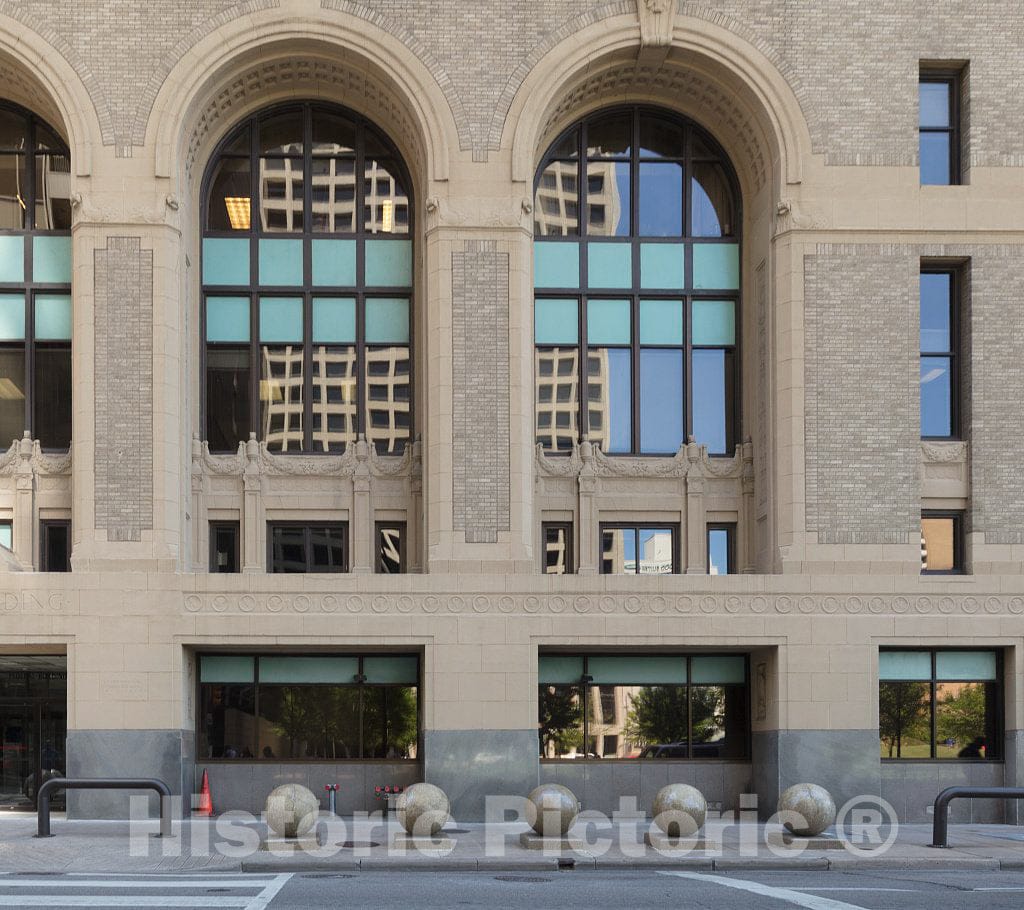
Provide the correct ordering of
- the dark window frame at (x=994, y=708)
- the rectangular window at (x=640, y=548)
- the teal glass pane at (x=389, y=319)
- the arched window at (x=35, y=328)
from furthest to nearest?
1. the teal glass pane at (x=389, y=319)
2. the rectangular window at (x=640, y=548)
3. the arched window at (x=35, y=328)
4. the dark window frame at (x=994, y=708)

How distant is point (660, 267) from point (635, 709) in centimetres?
915

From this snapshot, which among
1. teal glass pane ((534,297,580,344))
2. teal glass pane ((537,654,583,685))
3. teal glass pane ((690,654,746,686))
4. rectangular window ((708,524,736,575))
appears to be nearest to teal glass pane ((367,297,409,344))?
teal glass pane ((534,297,580,344))

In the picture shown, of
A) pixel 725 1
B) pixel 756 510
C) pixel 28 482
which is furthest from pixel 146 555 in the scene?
pixel 725 1

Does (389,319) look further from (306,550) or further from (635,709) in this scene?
(635,709)

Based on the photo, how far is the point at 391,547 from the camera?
28.2 metres

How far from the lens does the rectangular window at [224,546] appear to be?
2797 cm

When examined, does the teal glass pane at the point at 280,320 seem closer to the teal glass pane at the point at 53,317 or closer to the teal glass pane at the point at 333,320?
the teal glass pane at the point at 333,320

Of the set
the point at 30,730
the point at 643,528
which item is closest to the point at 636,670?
the point at 643,528

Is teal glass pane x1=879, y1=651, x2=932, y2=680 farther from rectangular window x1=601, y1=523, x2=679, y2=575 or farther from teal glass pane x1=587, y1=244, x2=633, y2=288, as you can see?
teal glass pane x1=587, y1=244, x2=633, y2=288

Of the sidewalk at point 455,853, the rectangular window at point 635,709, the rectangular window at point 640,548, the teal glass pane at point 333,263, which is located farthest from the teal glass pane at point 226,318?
the sidewalk at point 455,853

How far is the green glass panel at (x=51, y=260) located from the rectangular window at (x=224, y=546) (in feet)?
19.5

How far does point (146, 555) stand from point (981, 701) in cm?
1656

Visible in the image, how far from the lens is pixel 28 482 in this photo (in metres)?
27.3

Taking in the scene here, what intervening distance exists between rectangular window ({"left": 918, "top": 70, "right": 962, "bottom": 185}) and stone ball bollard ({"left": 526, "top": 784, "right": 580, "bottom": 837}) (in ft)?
51.0
